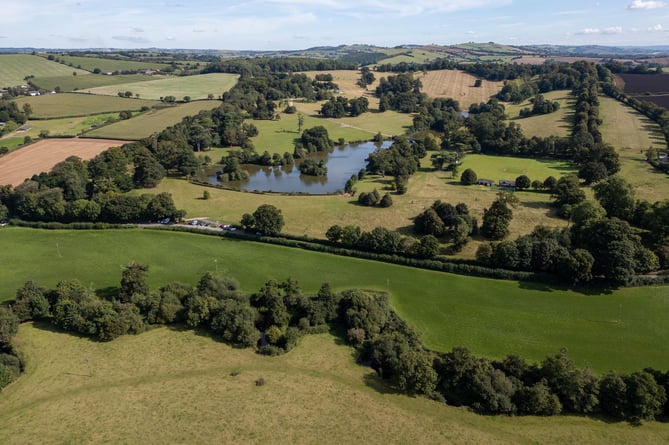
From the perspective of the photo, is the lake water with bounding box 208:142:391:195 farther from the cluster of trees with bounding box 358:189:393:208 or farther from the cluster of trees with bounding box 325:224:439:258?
the cluster of trees with bounding box 325:224:439:258

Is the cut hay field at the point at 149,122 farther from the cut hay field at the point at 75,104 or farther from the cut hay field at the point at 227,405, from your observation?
the cut hay field at the point at 227,405

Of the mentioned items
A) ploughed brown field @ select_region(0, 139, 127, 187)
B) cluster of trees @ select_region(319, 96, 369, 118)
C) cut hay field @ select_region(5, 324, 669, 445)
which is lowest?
cut hay field @ select_region(5, 324, 669, 445)

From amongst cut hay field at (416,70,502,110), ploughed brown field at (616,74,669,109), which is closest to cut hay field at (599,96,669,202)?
ploughed brown field at (616,74,669,109)

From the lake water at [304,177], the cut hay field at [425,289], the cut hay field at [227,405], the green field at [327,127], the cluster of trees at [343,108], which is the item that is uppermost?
the cluster of trees at [343,108]

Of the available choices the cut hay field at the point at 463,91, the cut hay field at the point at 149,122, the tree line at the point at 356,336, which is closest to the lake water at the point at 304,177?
the cut hay field at the point at 149,122

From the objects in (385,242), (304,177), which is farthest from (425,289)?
(304,177)

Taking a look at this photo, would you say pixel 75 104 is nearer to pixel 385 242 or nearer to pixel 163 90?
pixel 163 90
